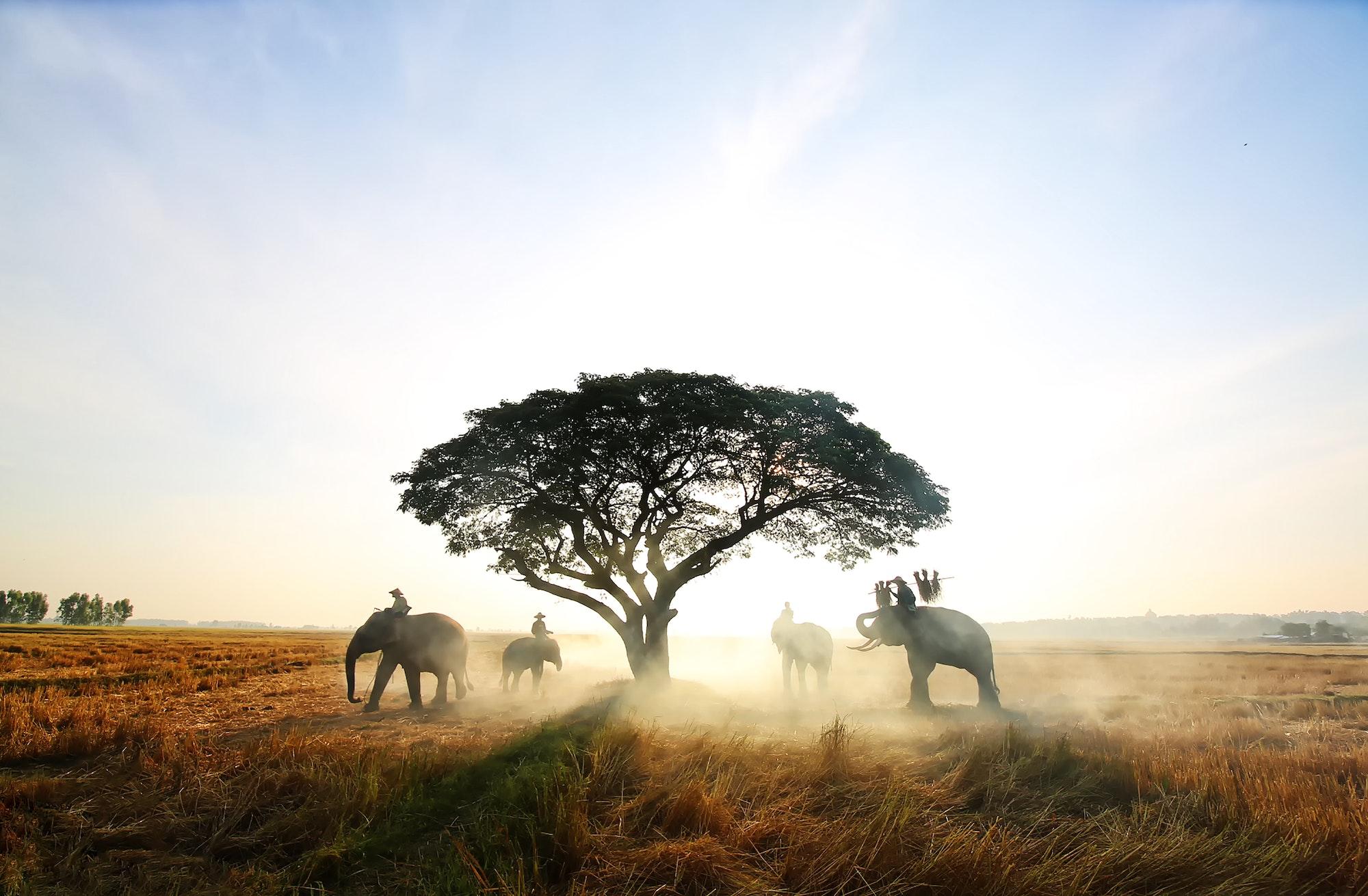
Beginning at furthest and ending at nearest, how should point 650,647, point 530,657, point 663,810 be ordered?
point 530,657
point 650,647
point 663,810

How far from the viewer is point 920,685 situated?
1620 cm

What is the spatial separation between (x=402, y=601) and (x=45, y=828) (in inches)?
455

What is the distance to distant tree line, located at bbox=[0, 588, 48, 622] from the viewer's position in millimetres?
128375

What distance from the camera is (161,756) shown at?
7801 millimetres

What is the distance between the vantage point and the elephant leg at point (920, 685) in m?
15.9

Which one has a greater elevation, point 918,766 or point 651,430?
point 651,430

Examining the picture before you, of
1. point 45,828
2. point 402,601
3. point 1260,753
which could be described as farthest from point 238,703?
point 1260,753

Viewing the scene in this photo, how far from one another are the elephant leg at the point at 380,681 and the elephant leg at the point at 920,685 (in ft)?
41.7

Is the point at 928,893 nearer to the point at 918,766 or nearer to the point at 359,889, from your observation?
the point at 918,766

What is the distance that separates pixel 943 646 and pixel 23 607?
180281 mm

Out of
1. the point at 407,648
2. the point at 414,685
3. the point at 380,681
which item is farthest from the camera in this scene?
the point at 407,648

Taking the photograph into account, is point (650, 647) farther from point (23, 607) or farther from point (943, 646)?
point (23, 607)

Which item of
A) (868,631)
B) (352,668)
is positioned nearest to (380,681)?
(352,668)

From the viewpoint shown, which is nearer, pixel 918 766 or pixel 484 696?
pixel 918 766
